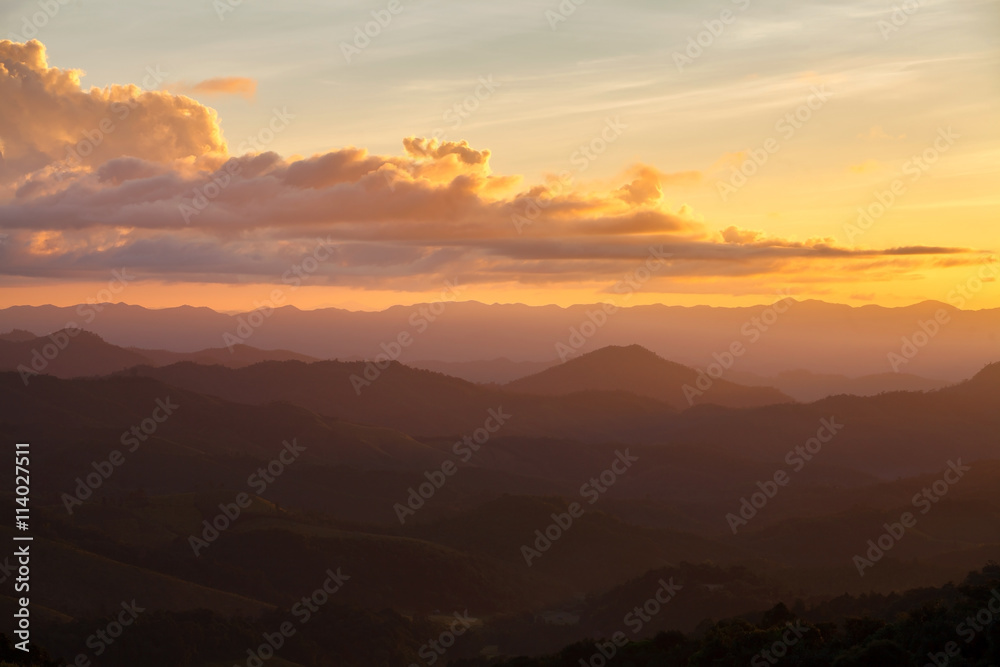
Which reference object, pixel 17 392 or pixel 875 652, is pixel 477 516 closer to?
pixel 875 652

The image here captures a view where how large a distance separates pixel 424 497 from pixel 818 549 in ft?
222

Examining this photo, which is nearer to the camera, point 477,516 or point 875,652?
point 875,652

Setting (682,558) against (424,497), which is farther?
(424,497)

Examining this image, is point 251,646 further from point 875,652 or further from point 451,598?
point 875,652

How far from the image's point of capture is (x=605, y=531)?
12875 centimetres

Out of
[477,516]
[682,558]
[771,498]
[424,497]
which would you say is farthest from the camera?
[771,498]

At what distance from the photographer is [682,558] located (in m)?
125

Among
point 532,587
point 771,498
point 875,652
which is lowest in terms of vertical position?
point 771,498

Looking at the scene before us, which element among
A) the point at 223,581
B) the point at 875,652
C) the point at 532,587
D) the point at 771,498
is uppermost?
the point at 875,652

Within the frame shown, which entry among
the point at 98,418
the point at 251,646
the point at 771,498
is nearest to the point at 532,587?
the point at 251,646

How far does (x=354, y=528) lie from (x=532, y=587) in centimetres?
2794

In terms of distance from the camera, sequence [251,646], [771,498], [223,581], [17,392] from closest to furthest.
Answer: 1. [251,646]
2. [223,581]
3. [771,498]
4. [17,392]

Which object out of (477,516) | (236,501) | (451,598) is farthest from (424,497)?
(451,598)

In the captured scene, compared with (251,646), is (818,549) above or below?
below
